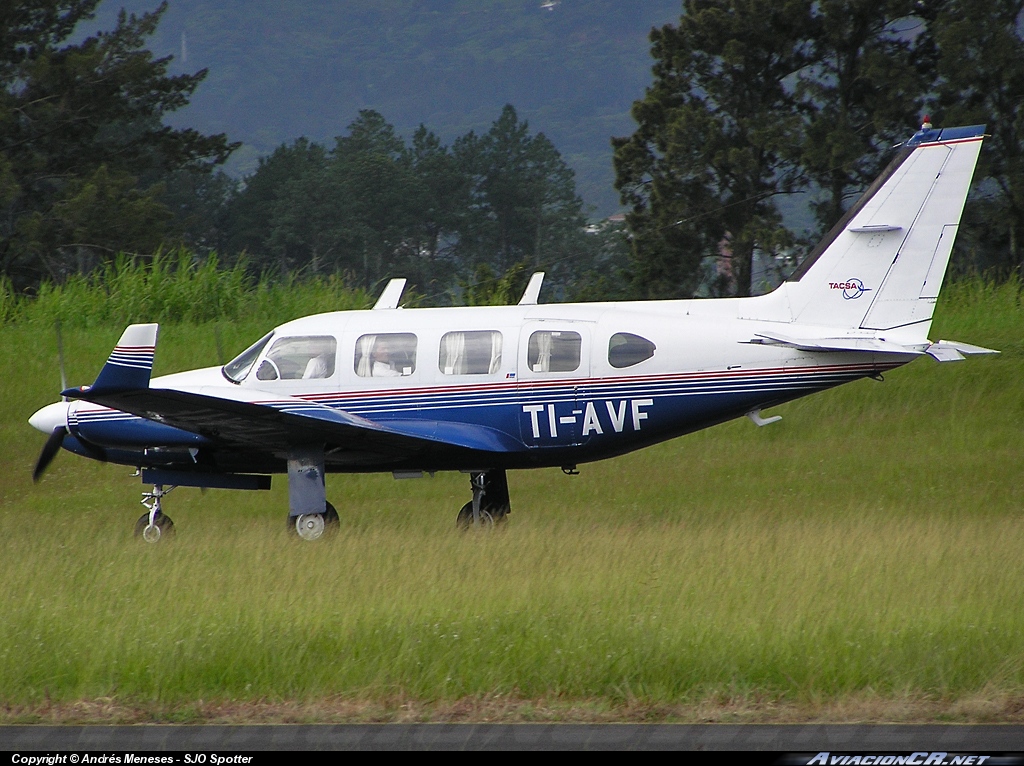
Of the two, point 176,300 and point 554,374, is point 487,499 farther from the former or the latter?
point 176,300

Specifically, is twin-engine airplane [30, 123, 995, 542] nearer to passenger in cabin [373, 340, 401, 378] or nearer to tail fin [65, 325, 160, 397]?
passenger in cabin [373, 340, 401, 378]

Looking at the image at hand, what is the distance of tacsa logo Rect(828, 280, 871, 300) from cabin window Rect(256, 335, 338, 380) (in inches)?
215

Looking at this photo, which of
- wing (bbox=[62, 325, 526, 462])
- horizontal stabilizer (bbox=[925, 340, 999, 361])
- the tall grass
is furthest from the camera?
the tall grass

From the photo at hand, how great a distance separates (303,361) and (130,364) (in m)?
2.52

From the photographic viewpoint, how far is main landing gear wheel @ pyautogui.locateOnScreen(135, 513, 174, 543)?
44.4 feet

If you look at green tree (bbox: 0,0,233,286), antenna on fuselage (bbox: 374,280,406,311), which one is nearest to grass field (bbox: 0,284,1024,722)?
antenna on fuselage (bbox: 374,280,406,311)

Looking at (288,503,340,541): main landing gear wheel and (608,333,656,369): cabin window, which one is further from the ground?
(608,333,656,369): cabin window

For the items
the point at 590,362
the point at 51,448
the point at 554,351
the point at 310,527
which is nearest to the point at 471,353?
the point at 554,351

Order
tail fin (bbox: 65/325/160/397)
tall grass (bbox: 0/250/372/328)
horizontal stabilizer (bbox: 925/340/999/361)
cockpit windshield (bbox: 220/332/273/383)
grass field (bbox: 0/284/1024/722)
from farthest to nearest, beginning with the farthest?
tall grass (bbox: 0/250/372/328)
cockpit windshield (bbox: 220/332/273/383)
horizontal stabilizer (bbox: 925/340/999/361)
tail fin (bbox: 65/325/160/397)
grass field (bbox: 0/284/1024/722)

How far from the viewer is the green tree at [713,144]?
37344mm

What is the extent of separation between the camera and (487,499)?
47.0 feet

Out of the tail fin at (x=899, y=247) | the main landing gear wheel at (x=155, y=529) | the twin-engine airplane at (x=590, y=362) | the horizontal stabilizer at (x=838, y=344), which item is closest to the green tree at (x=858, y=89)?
the tail fin at (x=899, y=247)

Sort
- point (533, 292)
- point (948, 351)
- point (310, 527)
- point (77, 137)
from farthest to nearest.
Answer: point (77, 137) → point (533, 292) → point (310, 527) → point (948, 351)

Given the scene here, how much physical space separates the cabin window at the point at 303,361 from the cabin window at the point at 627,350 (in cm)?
302
